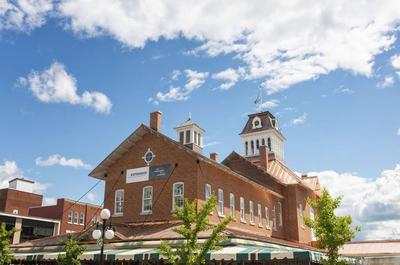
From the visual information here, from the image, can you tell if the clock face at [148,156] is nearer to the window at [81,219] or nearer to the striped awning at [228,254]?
the striped awning at [228,254]

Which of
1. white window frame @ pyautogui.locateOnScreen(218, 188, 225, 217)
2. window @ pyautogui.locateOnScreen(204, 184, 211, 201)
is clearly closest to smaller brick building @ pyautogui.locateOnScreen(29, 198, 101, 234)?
white window frame @ pyautogui.locateOnScreen(218, 188, 225, 217)

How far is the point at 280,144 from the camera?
55188 mm

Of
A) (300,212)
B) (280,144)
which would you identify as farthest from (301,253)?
(280,144)

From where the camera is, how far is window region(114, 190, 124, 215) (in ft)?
89.6

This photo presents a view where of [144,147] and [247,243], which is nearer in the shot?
[247,243]

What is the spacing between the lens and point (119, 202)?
1083 inches

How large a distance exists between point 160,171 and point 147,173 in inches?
41.0

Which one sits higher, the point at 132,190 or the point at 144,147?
the point at 144,147

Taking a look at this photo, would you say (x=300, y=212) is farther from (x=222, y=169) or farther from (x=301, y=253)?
(x=301, y=253)

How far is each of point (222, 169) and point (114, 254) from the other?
9351 millimetres

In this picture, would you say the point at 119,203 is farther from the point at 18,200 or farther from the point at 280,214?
the point at 18,200

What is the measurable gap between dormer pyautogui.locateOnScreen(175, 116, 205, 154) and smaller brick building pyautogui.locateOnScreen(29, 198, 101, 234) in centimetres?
2258

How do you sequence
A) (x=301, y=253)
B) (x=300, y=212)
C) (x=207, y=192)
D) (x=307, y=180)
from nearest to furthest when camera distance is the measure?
(x=301, y=253)
(x=207, y=192)
(x=300, y=212)
(x=307, y=180)

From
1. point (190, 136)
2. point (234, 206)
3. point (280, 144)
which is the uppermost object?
point (280, 144)
